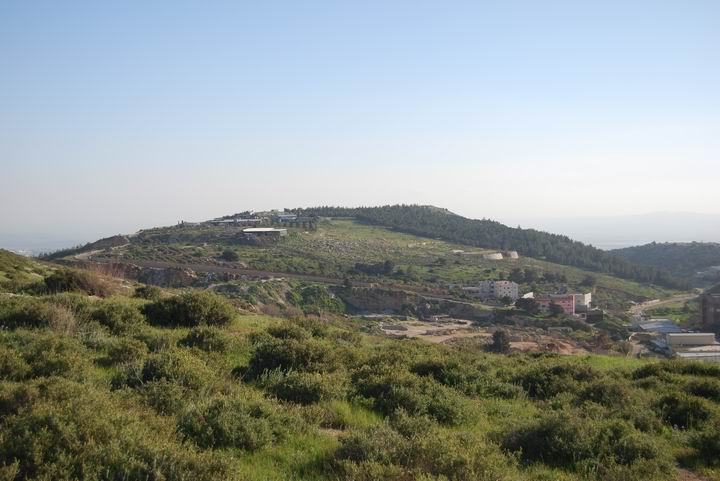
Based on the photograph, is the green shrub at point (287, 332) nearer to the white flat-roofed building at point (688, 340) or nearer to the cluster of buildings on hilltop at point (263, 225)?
the white flat-roofed building at point (688, 340)

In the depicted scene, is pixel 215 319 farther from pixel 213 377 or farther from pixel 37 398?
pixel 37 398

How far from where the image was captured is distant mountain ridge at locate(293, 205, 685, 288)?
9256cm

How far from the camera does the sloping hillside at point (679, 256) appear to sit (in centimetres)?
10681

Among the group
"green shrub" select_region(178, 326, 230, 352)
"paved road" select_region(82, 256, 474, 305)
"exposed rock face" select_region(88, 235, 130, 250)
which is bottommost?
"paved road" select_region(82, 256, 474, 305)

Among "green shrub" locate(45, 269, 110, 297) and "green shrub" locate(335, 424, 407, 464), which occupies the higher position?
"green shrub" locate(45, 269, 110, 297)

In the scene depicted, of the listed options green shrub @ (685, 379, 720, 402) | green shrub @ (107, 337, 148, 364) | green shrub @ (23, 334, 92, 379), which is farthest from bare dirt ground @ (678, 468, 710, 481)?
green shrub @ (23, 334, 92, 379)

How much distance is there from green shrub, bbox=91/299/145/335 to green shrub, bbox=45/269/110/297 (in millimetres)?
4649

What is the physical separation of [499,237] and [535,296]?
5354 cm

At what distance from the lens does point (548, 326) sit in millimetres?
Result: 45062

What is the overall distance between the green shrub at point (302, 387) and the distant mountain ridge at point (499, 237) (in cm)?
9165

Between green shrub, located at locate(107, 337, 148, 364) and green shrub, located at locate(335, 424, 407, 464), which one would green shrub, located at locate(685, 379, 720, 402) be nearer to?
green shrub, located at locate(335, 424, 407, 464)

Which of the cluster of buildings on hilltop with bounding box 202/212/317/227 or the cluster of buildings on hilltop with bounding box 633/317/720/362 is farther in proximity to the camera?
the cluster of buildings on hilltop with bounding box 202/212/317/227

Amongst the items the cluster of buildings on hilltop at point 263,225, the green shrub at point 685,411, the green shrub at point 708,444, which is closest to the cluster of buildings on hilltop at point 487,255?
the cluster of buildings on hilltop at point 263,225

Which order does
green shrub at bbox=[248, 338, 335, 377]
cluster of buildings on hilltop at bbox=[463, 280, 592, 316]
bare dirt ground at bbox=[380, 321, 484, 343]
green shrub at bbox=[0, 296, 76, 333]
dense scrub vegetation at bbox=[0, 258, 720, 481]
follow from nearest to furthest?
dense scrub vegetation at bbox=[0, 258, 720, 481]
green shrub at bbox=[248, 338, 335, 377]
green shrub at bbox=[0, 296, 76, 333]
bare dirt ground at bbox=[380, 321, 484, 343]
cluster of buildings on hilltop at bbox=[463, 280, 592, 316]
